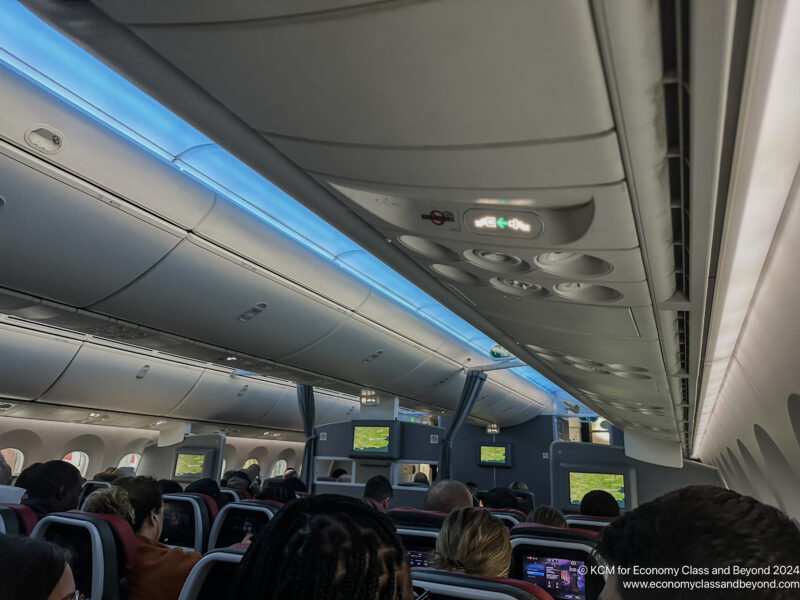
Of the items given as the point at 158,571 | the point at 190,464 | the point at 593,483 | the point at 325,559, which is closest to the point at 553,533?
the point at 158,571

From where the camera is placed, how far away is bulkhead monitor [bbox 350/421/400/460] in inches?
477

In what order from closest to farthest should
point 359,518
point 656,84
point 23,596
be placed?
point 359,518, point 656,84, point 23,596

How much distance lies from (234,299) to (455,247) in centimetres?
397

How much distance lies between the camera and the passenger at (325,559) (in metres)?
0.92

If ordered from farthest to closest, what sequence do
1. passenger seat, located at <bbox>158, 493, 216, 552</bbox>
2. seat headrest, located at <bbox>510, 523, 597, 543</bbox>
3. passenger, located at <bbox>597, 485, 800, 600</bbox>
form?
passenger seat, located at <bbox>158, 493, 216, 552</bbox>, seat headrest, located at <bbox>510, 523, 597, 543</bbox>, passenger, located at <bbox>597, 485, 800, 600</bbox>

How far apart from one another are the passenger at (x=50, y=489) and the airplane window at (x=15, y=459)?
501 inches

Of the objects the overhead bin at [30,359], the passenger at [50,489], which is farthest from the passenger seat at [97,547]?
Result: the overhead bin at [30,359]

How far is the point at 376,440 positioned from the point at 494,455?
8419mm

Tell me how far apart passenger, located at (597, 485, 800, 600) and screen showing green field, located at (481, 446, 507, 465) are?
1924 cm

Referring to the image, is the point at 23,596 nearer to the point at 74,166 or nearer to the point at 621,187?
the point at 621,187

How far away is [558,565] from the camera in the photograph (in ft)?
13.8

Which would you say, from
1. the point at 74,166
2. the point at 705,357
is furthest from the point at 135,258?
the point at 705,357

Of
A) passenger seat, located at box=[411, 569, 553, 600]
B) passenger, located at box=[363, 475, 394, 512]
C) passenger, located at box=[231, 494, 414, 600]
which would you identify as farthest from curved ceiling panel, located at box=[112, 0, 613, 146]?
passenger, located at box=[363, 475, 394, 512]

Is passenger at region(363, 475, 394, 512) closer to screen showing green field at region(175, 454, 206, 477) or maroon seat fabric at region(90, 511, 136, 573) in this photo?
maroon seat fabric at region(90, 511, 136, 573)
